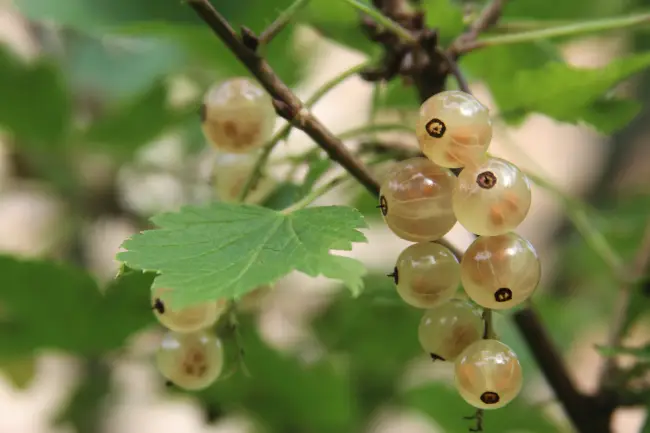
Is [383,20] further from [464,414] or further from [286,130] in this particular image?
[464,414]

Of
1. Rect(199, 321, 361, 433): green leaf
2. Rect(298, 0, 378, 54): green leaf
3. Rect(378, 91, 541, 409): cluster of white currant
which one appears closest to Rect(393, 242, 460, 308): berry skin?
Rect(378, 91, 541, 409): cluster of white currant

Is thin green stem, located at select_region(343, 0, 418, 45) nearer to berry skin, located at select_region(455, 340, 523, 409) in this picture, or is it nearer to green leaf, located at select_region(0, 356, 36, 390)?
berry skin, located at select_region(455, 340, 523, 409)

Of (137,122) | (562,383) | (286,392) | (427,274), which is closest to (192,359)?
(427,274)

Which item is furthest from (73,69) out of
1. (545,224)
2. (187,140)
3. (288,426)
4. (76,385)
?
(545,224)

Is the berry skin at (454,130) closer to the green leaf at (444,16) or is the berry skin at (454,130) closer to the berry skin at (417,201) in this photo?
the berry skin at (417,201)

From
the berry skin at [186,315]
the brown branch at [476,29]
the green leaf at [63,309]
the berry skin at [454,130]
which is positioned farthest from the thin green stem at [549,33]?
the green leaf at [63,309]

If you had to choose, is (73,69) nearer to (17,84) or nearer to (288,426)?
(17,84)
